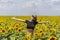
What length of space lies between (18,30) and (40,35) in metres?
1.10

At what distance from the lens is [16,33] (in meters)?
8.43

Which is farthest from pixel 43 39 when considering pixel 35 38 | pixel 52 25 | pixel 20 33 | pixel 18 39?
pixel 52 25

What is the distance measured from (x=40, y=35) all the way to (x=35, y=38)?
273mm

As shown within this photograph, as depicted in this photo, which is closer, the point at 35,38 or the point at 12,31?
the point at 35,38

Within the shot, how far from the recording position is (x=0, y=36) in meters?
7.87

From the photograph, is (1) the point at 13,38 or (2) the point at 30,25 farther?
(2) the point at 30,25

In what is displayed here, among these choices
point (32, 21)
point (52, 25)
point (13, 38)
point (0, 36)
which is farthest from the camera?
point (52, 25)

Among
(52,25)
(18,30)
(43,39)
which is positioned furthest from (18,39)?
(52,25)

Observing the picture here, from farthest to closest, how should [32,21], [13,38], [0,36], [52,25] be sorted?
[52,25] < [32,21] < [0,36] < [13,38]

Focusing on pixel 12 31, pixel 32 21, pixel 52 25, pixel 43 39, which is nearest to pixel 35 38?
pixel 43 39

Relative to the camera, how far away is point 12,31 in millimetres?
8844

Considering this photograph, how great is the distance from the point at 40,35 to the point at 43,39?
27 cm

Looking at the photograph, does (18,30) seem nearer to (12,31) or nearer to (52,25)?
(12,31)

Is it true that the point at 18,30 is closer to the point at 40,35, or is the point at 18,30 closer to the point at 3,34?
the point at 3,34
